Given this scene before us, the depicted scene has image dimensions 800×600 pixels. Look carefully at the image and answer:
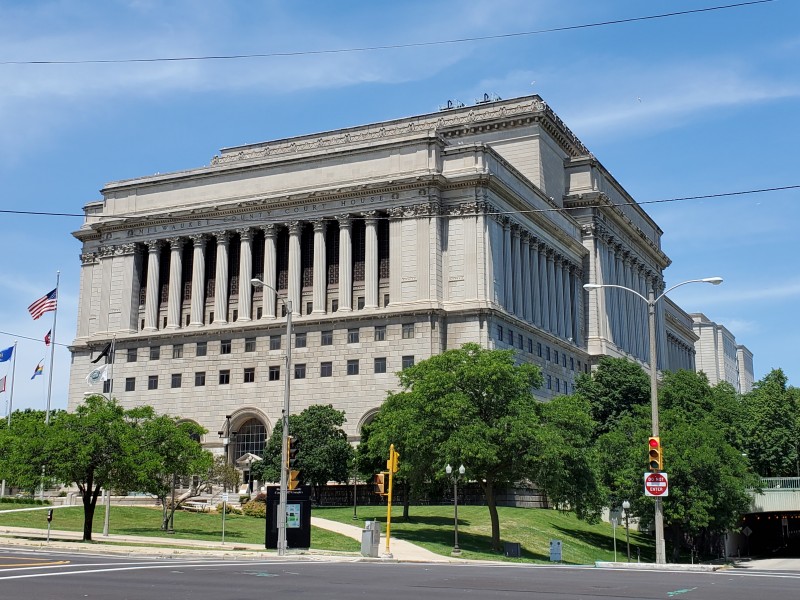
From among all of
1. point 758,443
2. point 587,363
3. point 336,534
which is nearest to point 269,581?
point 336,534

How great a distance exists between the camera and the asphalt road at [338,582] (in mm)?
23172

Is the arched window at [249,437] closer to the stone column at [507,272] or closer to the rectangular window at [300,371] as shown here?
the rectangular window at [300,371]

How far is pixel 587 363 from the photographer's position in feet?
348

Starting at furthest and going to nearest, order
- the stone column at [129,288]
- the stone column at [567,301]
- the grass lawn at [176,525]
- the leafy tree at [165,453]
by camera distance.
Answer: the stone column at [567,301] < the stone column at [129,288] < the leafy tree at [165,453] < the grass lawn at [176,525]

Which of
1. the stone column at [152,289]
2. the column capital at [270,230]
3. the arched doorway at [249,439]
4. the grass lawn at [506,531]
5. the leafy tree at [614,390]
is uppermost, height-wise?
the column capital at [270,230]

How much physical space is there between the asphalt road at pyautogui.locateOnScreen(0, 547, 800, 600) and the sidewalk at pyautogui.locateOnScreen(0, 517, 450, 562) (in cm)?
668

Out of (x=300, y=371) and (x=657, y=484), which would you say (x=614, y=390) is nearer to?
(x=300, y=371)

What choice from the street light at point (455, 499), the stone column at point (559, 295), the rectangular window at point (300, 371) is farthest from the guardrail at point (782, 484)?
the street light at point (455, 499)

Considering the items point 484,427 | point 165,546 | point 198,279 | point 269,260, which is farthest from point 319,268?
point 165,546

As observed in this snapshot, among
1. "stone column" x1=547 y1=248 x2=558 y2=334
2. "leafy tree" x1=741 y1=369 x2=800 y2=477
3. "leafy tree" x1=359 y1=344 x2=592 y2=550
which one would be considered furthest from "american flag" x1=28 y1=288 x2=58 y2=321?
"leafy tree" x1=741 y1=369 x2=800 y2=477

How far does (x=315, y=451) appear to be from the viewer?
7469cm

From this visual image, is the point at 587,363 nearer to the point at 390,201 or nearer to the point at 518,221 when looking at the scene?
Result: the point at 518,221

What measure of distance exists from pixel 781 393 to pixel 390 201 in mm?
55402

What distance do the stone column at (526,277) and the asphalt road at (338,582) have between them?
194ft
